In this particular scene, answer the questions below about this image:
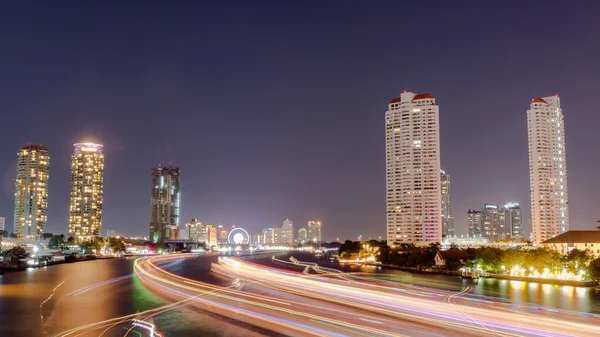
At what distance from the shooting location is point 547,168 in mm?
173250

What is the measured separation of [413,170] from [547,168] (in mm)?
45376

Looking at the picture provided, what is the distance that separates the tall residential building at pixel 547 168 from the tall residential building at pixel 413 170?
3457 centimetres

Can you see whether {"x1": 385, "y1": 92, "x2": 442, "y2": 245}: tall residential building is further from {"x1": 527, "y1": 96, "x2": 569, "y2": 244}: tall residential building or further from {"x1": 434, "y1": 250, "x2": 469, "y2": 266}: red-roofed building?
{"x1": 434, "y1": 250, "x2": 469, "y2": 266}: red-roofed building

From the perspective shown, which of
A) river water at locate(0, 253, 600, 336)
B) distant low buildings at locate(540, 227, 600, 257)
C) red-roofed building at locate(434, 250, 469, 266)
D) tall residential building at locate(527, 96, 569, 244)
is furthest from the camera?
tall residential building at locate(527, 96, 569, 244)

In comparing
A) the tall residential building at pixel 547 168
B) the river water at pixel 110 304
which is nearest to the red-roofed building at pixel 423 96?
the tall residential building at pixel 547 168

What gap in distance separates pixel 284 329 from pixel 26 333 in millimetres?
13652

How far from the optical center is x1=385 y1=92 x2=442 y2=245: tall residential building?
15950 centimetres

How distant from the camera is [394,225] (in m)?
164

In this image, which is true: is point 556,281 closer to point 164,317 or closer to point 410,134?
point 164,317

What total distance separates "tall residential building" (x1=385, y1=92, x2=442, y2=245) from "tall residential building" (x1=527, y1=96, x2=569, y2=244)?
113ft

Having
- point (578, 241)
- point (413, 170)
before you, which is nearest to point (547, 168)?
point (413, 170)

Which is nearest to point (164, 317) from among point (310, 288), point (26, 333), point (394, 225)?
point (26, 333)

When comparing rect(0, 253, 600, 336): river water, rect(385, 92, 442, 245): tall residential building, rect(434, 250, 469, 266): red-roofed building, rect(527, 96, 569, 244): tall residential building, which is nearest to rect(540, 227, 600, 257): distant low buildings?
rect(434, 250, 469, 266): red-roofed building

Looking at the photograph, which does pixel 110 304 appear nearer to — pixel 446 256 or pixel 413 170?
pixel 446 256
